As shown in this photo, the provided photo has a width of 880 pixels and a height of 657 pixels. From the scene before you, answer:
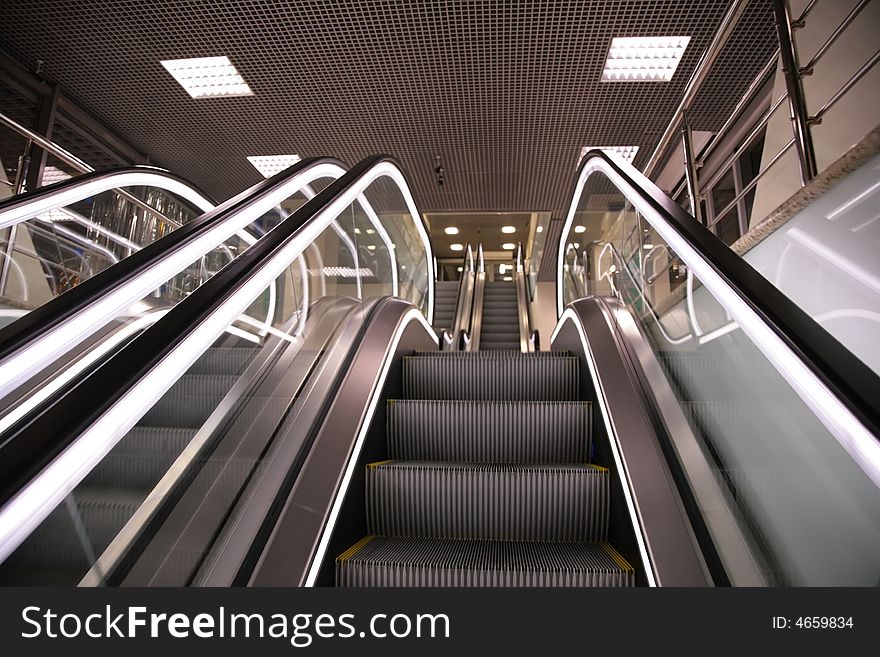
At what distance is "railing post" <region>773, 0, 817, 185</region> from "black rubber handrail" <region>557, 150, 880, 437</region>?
0.91 m

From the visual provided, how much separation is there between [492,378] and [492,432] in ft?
1.89

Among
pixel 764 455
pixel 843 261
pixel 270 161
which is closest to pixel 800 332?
pixel 764 455

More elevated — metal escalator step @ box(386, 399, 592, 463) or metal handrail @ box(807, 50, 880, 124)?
metal handrail @ box(807, 50, 880, 124)

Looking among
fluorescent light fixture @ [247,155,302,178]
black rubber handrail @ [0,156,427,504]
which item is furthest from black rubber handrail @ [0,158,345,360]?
fluorescent light fixture @ [247,155,302,178]

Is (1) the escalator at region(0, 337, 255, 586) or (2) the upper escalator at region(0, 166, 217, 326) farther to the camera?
(2) the upper escalator at region(0, 166, 217, 326)

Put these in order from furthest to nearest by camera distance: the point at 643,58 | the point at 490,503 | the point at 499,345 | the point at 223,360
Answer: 1. the point at 499,345
2. the point at 643,58
3. the point at 490,503
4. the point at 223,360

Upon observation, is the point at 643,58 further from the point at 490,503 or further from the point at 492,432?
the point at 490,503

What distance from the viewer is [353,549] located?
1847 mm

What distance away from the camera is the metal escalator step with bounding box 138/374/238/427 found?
117 cm

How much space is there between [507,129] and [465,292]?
284cm

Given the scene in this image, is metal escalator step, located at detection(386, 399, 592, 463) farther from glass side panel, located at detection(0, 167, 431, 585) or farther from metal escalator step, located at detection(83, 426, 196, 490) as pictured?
metal escalator step, located at detection(83, 426, 196, 490)

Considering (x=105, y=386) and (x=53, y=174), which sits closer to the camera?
(x=105, y=386)

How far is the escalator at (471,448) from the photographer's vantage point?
3.25 ft

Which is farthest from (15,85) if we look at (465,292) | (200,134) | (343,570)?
(343,570)
